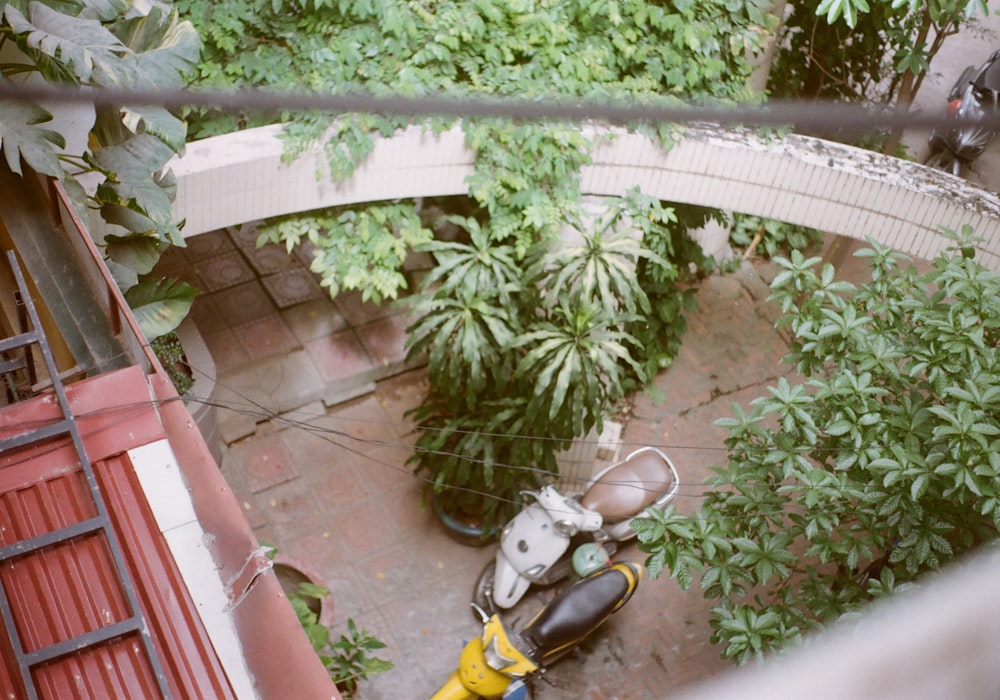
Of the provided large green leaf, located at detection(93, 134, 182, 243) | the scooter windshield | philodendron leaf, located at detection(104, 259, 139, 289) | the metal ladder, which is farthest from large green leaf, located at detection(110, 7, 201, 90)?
the scooter windshield

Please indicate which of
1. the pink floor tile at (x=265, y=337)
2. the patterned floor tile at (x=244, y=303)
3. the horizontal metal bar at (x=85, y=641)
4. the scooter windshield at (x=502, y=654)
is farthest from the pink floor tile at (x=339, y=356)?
the horizontal metal bar at (x=85, y=641)

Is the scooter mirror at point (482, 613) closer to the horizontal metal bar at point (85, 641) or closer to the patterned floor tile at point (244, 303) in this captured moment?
the patterned floor tile at point (244, 303)

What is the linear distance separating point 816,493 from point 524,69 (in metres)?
4.51

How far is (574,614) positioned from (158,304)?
3.92m

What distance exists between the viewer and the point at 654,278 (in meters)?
8.90

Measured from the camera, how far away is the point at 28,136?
4.51 meters

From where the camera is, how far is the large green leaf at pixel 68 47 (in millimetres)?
4469

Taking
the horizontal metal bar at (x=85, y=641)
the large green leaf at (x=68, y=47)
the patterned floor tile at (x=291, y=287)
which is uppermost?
the large green leaf at (x=68, y=47)

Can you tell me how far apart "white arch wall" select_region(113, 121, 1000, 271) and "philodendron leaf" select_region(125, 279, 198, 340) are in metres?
1.64

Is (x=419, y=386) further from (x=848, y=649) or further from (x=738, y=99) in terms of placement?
(x=848, y=649)

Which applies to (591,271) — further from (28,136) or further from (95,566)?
(95,566)

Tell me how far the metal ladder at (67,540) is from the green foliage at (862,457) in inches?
99.4

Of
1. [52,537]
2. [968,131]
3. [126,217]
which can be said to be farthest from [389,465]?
[968,131]

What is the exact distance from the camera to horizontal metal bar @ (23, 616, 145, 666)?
3.70 m
